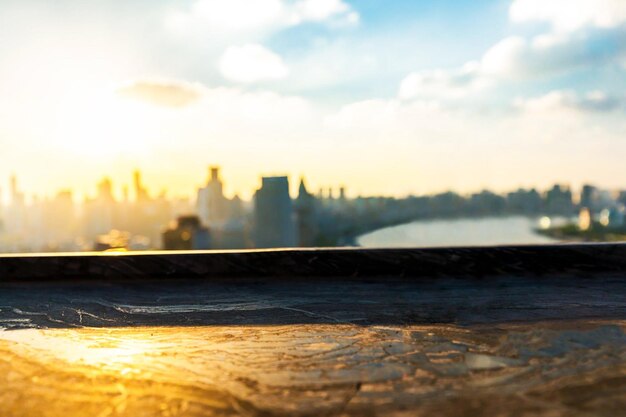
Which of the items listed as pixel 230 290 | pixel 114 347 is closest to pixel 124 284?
pixel 230 290

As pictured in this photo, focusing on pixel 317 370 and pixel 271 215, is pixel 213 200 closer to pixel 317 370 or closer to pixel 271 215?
pixel 271 215

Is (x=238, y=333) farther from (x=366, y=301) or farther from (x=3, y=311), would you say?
(x=3, y=311)

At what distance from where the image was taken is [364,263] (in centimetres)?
376

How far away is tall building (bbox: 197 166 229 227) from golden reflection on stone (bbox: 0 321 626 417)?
86.7 meters

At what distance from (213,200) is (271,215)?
46825mm

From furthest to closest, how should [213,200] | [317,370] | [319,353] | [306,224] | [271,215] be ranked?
[213,200] → [306,224] → [271,215] → [319,353] → [317,370]

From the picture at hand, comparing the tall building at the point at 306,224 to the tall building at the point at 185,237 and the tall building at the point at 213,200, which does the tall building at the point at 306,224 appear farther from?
the tall building at the point at 213,200

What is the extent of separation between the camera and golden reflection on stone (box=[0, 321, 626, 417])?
141cm

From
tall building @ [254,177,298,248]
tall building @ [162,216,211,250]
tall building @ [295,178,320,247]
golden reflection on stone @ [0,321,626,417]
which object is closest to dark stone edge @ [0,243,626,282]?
golden reflection on stone @ [0,321,626,417]

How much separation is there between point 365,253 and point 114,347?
2.16 meters

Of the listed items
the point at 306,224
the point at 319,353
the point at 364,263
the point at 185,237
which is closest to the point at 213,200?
the point at 306,224

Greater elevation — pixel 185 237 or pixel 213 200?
pixel 213 200

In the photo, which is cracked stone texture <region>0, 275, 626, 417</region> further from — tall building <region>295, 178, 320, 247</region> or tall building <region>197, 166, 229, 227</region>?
tall building <region>197, 166, 229, 227</region>

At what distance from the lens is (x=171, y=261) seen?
3.82 meters
